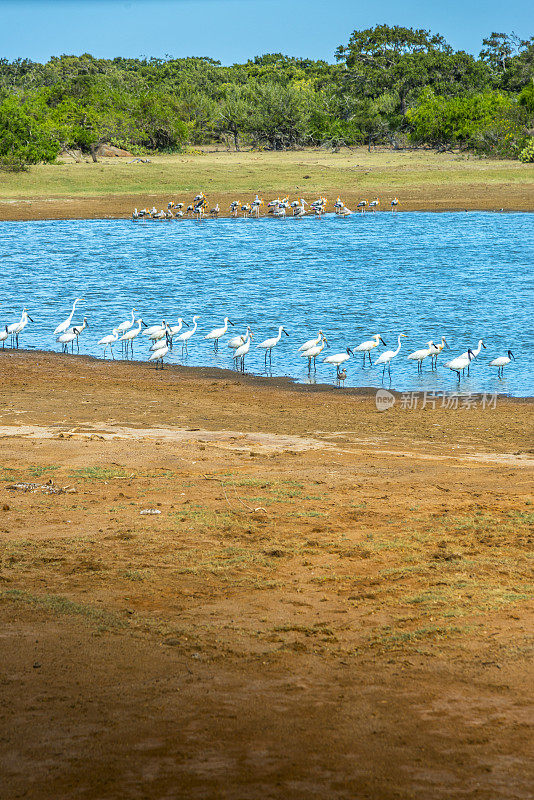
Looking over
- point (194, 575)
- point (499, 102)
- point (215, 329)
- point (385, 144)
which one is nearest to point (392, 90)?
point (385, 144)

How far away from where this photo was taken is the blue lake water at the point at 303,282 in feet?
68.3

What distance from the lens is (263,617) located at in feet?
21.6

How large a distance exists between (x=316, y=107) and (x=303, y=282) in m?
38.3

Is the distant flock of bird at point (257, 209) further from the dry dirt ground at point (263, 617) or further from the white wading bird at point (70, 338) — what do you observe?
the dry dirt ground at point (263, 617)

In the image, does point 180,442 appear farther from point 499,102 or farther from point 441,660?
point 499,102

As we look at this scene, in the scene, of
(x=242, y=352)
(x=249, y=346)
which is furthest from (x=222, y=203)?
(x=242, y=352)

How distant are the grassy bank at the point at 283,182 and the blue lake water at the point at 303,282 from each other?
131 inches

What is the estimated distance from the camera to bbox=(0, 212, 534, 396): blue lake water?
20.8 metres

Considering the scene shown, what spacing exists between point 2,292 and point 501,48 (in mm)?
61922

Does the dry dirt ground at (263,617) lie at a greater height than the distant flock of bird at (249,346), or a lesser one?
lesser

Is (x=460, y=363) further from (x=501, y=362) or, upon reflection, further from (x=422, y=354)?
(x=422, y=354)

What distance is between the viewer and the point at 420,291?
88.7ft

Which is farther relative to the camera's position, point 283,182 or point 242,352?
point 283,182

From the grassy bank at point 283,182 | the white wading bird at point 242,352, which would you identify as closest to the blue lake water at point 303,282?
the white wading bird at point 242,352
